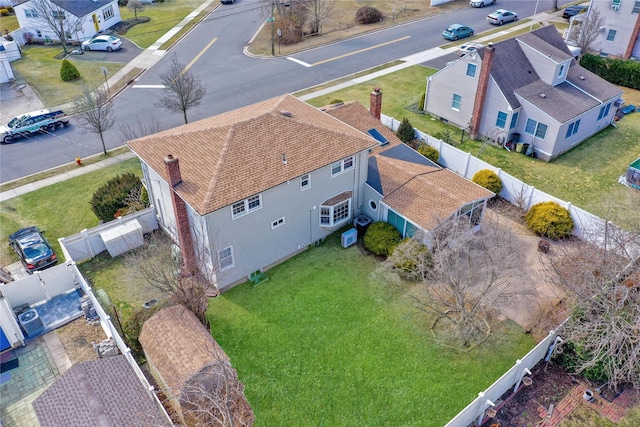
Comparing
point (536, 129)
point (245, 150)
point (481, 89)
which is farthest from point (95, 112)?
point (536, 129)

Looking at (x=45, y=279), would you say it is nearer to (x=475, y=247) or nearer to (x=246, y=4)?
(x=475, y=247)

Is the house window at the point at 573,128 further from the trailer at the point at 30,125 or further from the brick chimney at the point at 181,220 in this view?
the trailer at the point at 30,125

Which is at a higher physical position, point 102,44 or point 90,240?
point 90,240

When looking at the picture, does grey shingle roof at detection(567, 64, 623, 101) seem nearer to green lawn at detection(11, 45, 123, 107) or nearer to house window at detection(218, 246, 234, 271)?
house window at detection(218, 246, 234, 271)

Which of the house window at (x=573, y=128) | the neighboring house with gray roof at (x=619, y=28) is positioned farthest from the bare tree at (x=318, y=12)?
the house window at (x=573, y=128)

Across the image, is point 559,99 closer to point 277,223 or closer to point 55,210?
point 277,223

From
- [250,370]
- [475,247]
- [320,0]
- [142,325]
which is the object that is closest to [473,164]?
[475,247]
